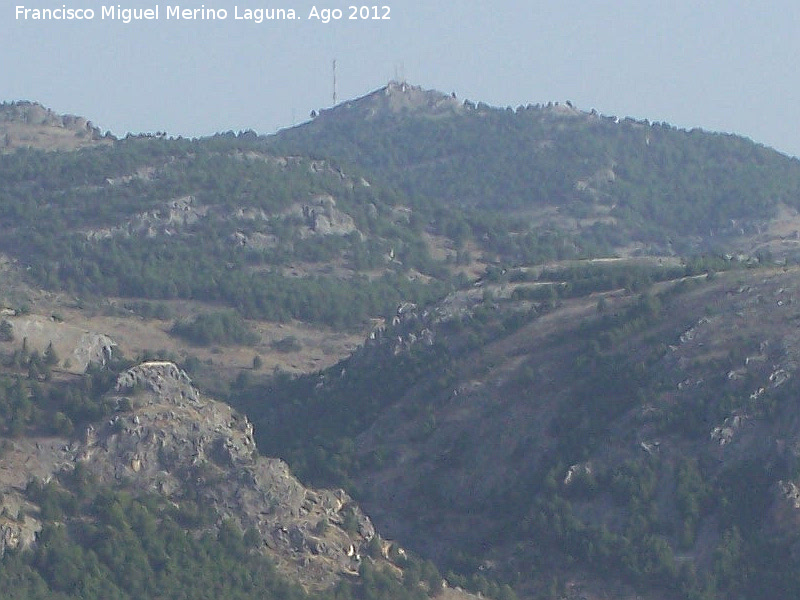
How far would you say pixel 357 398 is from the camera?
280 ft

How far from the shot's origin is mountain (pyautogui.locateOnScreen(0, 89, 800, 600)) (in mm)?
56312

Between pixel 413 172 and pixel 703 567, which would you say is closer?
pixel 703 567

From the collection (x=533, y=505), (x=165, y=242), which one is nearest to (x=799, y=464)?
(x=533, y=505)

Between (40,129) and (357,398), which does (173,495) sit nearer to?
(357,398)

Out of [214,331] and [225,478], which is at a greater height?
[214,331]

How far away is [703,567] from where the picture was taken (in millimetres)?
64812

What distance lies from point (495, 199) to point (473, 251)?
127ft

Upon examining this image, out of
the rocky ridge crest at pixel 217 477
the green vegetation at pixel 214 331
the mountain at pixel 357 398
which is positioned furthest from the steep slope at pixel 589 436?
the green vegetation at pixel 214 331

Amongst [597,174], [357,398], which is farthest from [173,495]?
[597,174]

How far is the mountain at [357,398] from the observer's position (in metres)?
56.3

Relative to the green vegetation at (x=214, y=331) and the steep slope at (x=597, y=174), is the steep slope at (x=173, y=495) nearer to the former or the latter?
the green vegetation at (x=214, y=331)

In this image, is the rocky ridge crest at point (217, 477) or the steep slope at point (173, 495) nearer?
the steep slope at point (173, 495)

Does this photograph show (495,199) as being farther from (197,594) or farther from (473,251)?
(197,594)

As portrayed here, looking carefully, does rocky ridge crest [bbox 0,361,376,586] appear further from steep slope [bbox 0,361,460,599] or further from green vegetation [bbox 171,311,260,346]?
green vegetation [bbox 171,311,260,346]
